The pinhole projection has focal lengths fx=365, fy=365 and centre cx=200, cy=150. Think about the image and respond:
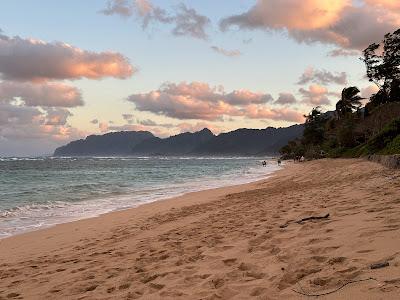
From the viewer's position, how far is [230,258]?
580cm

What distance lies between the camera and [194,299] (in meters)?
4.39

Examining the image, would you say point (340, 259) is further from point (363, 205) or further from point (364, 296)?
point (363, 205)

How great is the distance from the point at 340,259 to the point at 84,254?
17.9 feet

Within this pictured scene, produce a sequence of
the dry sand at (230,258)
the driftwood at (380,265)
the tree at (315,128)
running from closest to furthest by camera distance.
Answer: the driftwood at (380,265)
the dry sand at (230,258)
the tree at (315,128)

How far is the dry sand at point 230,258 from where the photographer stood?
424 cm

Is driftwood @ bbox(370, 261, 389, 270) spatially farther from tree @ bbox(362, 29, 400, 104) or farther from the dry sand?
tree @ bbox(362, 29, 400, 104)

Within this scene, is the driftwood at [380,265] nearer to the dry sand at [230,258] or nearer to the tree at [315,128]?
the dry sand at [230,258]

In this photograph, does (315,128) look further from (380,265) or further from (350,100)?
(380,265)

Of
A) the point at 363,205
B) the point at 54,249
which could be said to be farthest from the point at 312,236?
the point at 54,249

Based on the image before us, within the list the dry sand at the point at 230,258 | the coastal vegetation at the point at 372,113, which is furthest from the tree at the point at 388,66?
the dry sand at the point at 230,258

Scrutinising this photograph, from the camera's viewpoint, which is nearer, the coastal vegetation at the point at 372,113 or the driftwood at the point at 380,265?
the driftwood at the point at 380,265

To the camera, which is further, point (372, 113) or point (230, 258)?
point (372, 113)

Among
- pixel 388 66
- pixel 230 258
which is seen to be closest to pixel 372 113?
pixel 388 66

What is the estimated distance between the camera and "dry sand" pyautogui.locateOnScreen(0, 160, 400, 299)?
4238 millimetres
